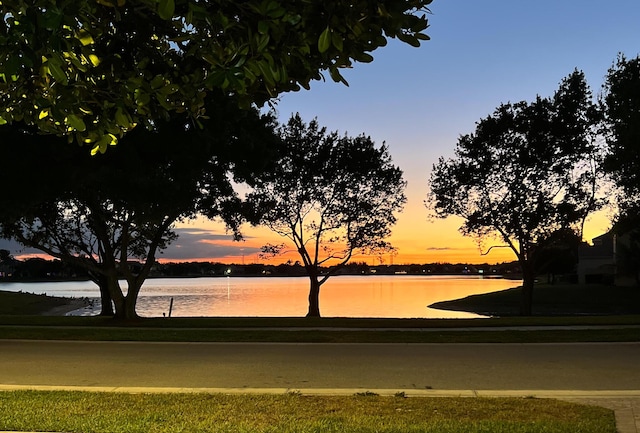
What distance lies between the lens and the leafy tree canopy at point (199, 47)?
3.14 meters

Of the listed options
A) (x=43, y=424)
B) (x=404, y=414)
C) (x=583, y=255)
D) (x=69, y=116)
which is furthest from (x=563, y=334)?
(x=583, y=255)

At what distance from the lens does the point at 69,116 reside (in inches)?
149

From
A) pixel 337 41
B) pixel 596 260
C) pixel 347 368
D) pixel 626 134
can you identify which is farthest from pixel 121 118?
pixel 596 260

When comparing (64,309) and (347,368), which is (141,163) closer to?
(347,368)

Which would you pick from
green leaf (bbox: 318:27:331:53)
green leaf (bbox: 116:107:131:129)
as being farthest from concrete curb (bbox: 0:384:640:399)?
green leaf (bbox: 318:27:331:53)

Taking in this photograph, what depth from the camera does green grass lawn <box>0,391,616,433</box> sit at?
6.05 meters

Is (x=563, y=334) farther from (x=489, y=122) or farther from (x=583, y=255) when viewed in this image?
(x=583, y=255)

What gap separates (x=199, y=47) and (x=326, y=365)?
7371 mm

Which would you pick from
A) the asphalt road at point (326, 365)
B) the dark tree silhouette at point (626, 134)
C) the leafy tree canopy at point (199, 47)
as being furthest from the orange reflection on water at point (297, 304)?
the leafy tree canopy at point (199, 47)

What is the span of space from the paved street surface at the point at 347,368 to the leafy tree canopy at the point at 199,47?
480cm

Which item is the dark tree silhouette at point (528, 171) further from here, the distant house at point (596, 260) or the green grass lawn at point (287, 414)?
the distant house at point (596, 260)

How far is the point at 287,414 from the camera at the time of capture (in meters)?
6.65

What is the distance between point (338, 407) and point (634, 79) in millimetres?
19330

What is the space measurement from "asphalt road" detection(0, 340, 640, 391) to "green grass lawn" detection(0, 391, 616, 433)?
129 cm
